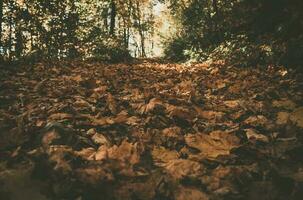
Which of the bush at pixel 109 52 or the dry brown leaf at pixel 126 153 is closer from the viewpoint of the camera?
the dry brown leaf at pixel 126 153

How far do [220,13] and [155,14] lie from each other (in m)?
36.3

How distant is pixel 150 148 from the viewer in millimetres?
3018

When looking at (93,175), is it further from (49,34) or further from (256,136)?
(49,34)

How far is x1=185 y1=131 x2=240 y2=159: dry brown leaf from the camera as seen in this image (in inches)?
113

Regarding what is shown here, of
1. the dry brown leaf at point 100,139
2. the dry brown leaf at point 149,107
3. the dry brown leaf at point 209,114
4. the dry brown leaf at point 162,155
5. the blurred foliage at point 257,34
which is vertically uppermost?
the blurred foliage at point 257,34

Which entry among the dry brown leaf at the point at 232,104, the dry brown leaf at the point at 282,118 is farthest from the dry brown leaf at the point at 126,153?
the dry brown leaf at the point at 232,104

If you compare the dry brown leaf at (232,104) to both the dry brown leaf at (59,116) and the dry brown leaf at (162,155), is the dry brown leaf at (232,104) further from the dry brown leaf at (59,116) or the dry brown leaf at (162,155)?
the dry brown leaf at (59,116)

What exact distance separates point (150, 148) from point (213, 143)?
51cm

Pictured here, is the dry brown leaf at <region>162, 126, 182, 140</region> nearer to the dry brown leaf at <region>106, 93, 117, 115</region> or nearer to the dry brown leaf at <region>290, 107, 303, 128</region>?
the dry brown leaf at <region>106, 93, 117, 115</region>

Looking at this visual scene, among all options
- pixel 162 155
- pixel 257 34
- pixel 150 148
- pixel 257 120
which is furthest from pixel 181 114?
pixel 257 34

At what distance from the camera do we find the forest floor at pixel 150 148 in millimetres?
2295

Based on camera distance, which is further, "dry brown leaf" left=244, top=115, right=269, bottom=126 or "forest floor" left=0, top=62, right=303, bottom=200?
"dry brown leaf" left=244, top=115, right=269, bottom=126

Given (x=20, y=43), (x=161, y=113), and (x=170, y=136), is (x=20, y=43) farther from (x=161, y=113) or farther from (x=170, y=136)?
(x=170, y=136)

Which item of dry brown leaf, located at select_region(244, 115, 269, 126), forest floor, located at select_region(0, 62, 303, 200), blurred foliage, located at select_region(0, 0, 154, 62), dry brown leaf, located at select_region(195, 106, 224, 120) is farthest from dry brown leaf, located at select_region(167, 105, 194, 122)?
blurred foliage, located at select_region(0, 0, 154, 62)
